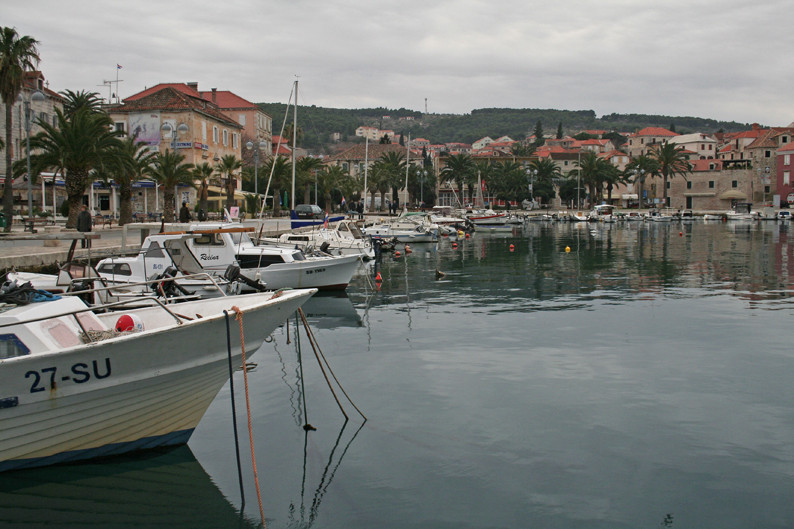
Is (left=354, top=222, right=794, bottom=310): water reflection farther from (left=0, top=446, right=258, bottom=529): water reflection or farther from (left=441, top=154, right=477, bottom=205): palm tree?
(left=441, top=154, right=477, bottom=205): palm tree

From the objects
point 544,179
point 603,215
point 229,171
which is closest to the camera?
point 229,171

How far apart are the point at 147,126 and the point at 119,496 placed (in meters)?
62.1

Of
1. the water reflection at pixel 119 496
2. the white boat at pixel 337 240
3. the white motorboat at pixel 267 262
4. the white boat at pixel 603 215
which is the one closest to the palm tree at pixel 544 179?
the white boat at pixel 603 215

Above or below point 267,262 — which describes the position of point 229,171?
above

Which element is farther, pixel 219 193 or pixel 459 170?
pixel 459 170

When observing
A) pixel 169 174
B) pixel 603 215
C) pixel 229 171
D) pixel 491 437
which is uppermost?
pixel 229 171

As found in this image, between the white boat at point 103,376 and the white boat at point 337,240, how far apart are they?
2278 centimetres

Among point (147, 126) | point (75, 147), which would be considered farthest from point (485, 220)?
point (75, 147)

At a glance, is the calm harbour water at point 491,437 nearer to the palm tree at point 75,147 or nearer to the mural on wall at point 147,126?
the palm tree at point 75,147

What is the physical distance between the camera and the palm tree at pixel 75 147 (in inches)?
1455

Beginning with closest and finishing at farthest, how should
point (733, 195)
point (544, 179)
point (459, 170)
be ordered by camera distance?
point (459, 170), point (733, 195), point (544, 179)

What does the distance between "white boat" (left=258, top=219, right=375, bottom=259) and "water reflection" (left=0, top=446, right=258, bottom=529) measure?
2342cm

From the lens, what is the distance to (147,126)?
219 feet

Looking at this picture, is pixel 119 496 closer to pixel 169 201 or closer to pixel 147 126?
pixel 169 201
